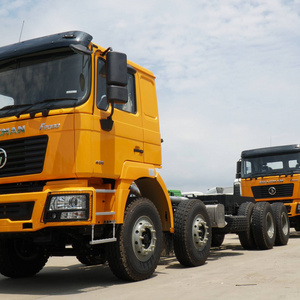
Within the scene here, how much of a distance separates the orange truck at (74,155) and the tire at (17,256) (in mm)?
673

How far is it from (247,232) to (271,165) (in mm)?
4503

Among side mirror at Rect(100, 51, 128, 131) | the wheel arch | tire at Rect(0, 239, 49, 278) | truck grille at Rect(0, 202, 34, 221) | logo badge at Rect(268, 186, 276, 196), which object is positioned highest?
side mirror at Rect(100, 51, 128, 131)

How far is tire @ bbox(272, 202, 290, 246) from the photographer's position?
11945mm

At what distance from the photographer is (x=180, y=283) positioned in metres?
6.38

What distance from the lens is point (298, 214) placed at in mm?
14383

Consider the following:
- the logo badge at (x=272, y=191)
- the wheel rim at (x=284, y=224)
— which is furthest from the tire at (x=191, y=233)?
the logo badge at (x=272, y=191)

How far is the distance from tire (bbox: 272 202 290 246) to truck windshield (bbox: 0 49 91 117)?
7.27 m

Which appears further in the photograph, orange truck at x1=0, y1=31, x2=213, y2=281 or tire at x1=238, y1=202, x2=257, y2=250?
tire at x1=238, y1=202, x2=257, y2=250

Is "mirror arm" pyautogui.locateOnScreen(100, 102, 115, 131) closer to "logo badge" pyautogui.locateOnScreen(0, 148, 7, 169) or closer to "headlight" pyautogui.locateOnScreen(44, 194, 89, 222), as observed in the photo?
"headlight" pyautogui.locateOnScreen(44, 194, 89, 222)

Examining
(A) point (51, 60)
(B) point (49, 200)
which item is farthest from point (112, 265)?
(A) point (51, 60)

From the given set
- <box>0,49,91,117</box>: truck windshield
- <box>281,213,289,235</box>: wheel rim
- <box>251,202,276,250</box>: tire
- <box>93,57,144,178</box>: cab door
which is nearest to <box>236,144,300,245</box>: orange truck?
<box>281,213,289,235</box>: wheel rim

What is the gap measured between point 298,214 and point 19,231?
10195mm

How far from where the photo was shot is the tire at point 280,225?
470 inches

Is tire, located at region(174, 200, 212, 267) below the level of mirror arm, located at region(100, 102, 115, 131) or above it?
below
